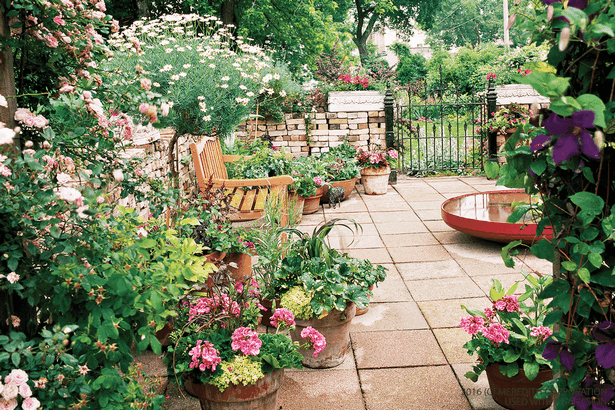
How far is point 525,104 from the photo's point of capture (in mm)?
8047

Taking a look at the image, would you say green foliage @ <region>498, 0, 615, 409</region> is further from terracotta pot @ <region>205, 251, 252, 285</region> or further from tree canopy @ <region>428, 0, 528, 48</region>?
tree canopy @ <region>428, 0, 528, 48</region>

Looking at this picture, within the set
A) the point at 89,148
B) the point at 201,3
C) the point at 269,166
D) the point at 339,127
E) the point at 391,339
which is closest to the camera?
the point at 89,148

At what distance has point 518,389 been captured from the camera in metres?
2.24

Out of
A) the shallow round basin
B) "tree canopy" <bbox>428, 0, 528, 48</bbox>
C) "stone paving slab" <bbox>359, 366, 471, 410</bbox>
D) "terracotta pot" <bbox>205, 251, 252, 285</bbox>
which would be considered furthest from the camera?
"tree canopy" <bbox>428, 0, 528, 48</bbox>

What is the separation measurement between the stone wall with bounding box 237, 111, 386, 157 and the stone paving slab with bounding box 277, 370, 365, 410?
5439mm

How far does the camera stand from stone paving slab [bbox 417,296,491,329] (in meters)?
3.19

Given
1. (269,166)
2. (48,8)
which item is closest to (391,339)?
(48,8)

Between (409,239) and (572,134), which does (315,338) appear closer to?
(572,134)

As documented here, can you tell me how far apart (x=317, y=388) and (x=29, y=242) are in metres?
1.59

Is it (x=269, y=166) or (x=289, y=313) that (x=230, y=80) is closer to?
(x=269, y=166)

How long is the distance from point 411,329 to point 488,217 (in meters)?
1.90

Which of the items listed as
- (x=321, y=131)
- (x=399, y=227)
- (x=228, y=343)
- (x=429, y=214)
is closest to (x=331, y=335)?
(x=228, y=343)

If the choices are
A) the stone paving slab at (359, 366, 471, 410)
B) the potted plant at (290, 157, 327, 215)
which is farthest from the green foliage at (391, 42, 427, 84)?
the stone paving slab at (359, 366, 471, 410)

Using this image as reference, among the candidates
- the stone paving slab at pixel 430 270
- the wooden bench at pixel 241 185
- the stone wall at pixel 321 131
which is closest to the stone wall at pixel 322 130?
the stone wall at pixel 321 131
